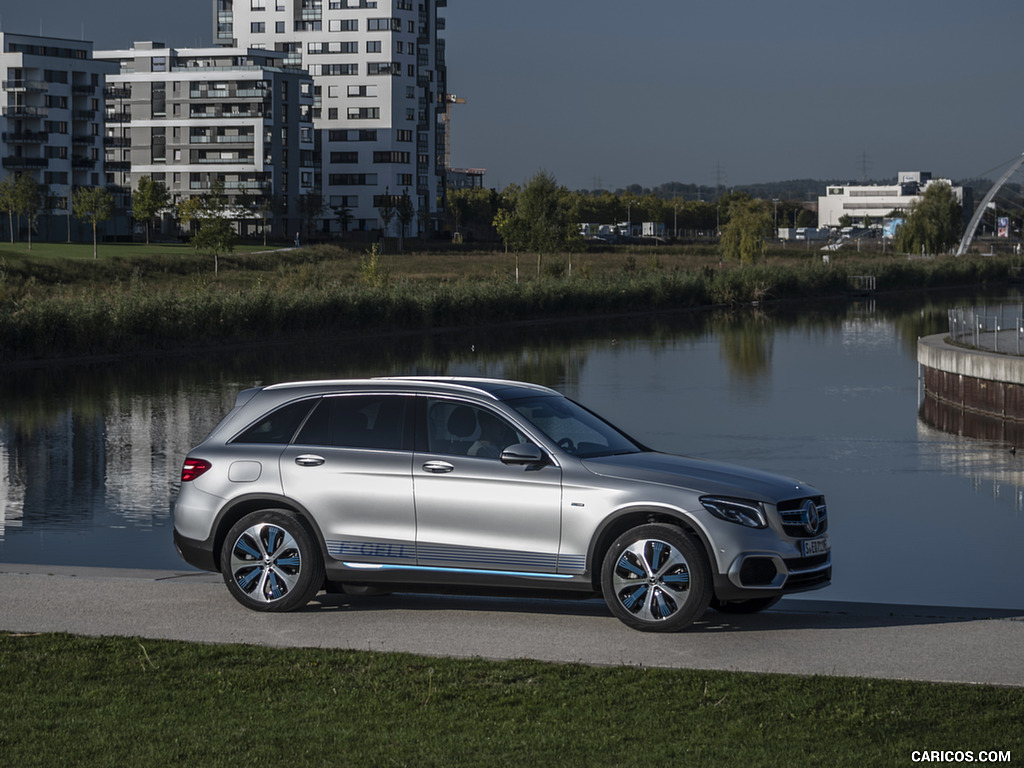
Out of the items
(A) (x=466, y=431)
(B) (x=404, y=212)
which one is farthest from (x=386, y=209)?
(A) (x=466, y=431)

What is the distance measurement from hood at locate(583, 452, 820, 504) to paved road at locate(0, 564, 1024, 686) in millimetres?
887

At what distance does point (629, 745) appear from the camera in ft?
21.9

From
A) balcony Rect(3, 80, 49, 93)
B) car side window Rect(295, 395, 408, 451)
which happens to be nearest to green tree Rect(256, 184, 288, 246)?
balcony Rect(3, 80, 49, 93)

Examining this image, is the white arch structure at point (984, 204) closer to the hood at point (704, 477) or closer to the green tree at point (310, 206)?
the green tree at point (310, 206)

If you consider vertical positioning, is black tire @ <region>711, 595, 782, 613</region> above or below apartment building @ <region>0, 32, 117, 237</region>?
below

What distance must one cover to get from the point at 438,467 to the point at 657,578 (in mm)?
1671

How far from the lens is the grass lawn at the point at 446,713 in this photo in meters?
6.54

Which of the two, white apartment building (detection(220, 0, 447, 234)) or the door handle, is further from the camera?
white apartment building (detection(220, 0, 447, 234))

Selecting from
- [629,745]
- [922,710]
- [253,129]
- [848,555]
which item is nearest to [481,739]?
[629,745]

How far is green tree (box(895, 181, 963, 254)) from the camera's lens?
144 metres

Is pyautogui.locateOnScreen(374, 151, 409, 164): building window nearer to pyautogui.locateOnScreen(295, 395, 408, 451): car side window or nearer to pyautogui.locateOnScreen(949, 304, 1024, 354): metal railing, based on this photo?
pyautogui.locateOnScreen(949, 304, 1024, 354): metal railing

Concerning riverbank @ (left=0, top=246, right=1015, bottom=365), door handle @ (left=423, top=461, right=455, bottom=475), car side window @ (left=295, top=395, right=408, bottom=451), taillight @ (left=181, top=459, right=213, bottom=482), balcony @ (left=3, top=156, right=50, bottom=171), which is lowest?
taillight @ (left=181, top=459, right=213, bottom=482)

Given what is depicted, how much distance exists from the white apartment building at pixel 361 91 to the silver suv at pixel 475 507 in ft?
438

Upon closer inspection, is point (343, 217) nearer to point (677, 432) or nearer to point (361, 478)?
point (677, 432)
